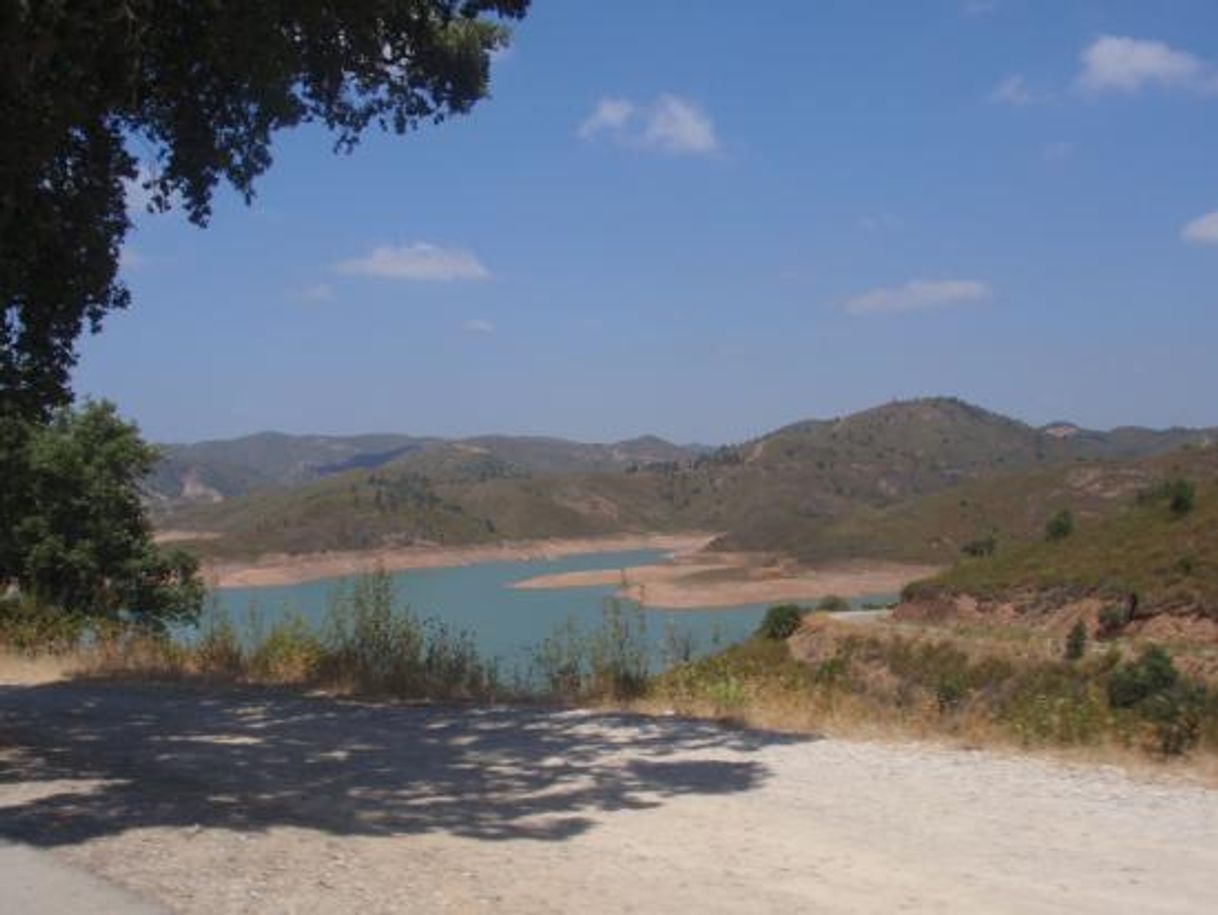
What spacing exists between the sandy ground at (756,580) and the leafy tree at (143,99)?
97842 millimetres

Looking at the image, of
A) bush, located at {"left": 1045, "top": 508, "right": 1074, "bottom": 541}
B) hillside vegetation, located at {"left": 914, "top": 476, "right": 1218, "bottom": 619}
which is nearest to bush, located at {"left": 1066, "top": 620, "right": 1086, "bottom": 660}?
hillside vegetation, located at {"left": 914, "top": 476, "right": 1218, "bottom": 619}

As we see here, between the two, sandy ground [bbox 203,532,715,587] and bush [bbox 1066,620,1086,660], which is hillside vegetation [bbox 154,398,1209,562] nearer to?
sandy ground [bbox 203,532,715,587]

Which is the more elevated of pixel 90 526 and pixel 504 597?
pixel 90 526

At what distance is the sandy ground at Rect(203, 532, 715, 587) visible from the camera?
129 meters

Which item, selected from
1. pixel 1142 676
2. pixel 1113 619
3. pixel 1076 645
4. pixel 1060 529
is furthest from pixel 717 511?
pixel 1142 676

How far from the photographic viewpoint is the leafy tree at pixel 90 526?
1080 inches

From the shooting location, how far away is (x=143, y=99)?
10.2m

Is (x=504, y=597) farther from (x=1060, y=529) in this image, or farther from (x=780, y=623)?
(x=1060, y=529)

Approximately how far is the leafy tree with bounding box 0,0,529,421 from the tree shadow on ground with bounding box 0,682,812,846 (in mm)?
3114

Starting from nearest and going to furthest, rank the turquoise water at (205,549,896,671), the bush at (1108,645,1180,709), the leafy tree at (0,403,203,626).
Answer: the leafy tree at (0,403,203,626) < the bush at (1108,645,1180,709) < the turquoise water at (205,549,896,671)

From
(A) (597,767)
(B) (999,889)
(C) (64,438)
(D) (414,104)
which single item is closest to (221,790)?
(A) (597,767)

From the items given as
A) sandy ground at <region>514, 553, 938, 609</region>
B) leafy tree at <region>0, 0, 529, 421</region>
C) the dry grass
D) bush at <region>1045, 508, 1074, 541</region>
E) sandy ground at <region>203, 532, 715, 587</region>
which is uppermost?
leafy tree at <region>0, 0, 529, 421</region>

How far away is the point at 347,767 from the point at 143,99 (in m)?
5.55

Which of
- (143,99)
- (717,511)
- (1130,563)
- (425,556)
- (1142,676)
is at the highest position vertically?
(143,99)
